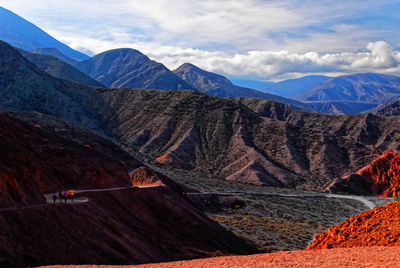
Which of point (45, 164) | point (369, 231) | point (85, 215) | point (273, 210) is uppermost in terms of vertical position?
point (45, 164)

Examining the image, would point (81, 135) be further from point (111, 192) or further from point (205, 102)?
point (205, 102)

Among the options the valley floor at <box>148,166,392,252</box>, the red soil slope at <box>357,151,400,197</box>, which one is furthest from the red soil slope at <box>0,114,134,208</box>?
the red soil slope at <box>357,151,400,197</box>

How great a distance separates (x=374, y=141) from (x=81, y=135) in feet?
456

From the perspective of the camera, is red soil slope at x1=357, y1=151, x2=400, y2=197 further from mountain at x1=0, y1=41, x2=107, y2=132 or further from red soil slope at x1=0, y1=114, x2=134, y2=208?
mountain at x1=0, y1=41, x2=107, y2=132

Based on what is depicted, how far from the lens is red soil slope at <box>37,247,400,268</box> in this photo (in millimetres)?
15250

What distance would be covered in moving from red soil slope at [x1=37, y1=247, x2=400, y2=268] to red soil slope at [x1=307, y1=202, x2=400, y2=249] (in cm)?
193

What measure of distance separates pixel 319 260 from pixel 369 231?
6385mm

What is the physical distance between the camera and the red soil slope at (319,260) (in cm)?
1525

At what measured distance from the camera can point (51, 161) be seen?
40.0m

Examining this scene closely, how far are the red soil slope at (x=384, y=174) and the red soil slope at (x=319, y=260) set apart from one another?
331 feet

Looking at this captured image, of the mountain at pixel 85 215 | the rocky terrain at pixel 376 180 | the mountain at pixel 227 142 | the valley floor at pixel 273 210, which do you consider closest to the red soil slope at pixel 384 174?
the rocky terrain at pixel 376 180

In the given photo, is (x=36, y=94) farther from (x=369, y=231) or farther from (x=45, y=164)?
(x=369, y=231)

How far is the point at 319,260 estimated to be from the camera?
53.9 ft

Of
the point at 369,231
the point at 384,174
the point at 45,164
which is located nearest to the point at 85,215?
the point at 45,164
